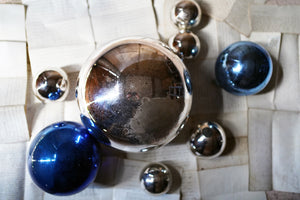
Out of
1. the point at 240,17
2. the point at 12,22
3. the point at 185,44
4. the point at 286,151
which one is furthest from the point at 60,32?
the point at 286,151

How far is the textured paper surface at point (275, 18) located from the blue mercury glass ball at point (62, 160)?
0.37 metres

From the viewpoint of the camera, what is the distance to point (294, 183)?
0.48m

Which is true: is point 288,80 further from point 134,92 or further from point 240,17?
point 134,92

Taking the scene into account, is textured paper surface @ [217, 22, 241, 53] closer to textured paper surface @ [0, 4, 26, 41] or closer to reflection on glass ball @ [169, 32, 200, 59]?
reflection on glass ball @ [169, 32, 200, 59]

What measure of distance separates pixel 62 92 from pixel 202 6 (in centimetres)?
29

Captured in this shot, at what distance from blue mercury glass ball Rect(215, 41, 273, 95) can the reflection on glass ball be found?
0.05 metres

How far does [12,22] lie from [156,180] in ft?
1.19

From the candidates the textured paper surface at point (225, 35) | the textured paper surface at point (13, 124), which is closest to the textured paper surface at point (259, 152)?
the textured paper surface at point (225, 35)

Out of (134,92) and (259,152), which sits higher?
(134,92)

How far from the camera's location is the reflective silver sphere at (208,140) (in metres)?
0.43

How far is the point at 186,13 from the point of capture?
0.44 meters

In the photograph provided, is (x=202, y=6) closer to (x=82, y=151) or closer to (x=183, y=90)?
(x=183, y=90)

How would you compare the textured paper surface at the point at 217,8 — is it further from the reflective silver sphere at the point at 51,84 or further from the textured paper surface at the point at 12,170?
the textured paper surface at the point at 12,170

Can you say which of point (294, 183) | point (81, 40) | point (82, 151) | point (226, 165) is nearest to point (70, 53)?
point (81, 40)
